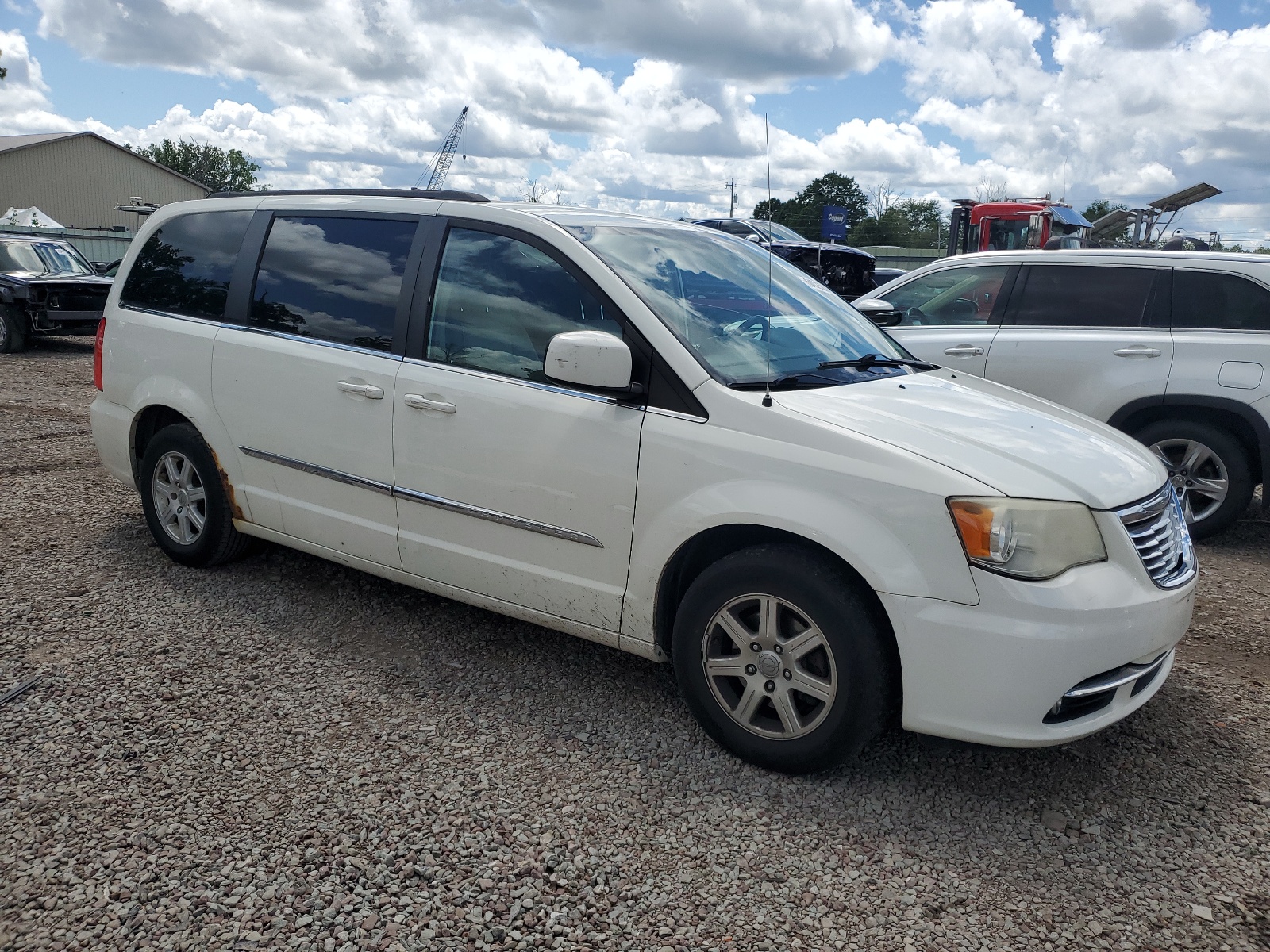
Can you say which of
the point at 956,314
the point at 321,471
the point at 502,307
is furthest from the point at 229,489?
the point at 956,314

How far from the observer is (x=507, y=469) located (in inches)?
141

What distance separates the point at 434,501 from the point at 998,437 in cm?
204

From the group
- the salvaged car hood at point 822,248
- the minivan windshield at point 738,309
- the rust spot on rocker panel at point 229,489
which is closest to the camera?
the minivan windshield at point 738,309

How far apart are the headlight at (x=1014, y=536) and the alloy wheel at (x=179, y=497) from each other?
11.6 ft

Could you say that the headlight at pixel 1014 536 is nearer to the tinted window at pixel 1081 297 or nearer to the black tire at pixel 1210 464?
the black tire at pixel 1210 464

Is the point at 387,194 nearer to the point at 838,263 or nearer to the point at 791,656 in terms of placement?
the point at 791,656

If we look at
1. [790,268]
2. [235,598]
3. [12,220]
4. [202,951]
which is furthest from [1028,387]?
[12,220]

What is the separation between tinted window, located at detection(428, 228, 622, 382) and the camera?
3576 mm

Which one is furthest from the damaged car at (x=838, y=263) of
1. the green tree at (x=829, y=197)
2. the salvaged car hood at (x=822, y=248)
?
the green tree at (x=829, y=197)

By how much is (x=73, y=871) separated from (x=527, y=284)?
232 cm

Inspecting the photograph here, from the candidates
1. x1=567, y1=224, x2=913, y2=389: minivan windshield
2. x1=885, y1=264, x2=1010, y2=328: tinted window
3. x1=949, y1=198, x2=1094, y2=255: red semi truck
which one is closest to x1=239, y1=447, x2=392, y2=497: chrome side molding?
x1=567, y1=224, x2=913, y2=389: minivan windshield

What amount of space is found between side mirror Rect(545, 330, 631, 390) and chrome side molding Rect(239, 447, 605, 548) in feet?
1.82

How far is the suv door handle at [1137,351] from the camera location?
6039 mm

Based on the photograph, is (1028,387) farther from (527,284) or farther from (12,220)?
(12,220)
